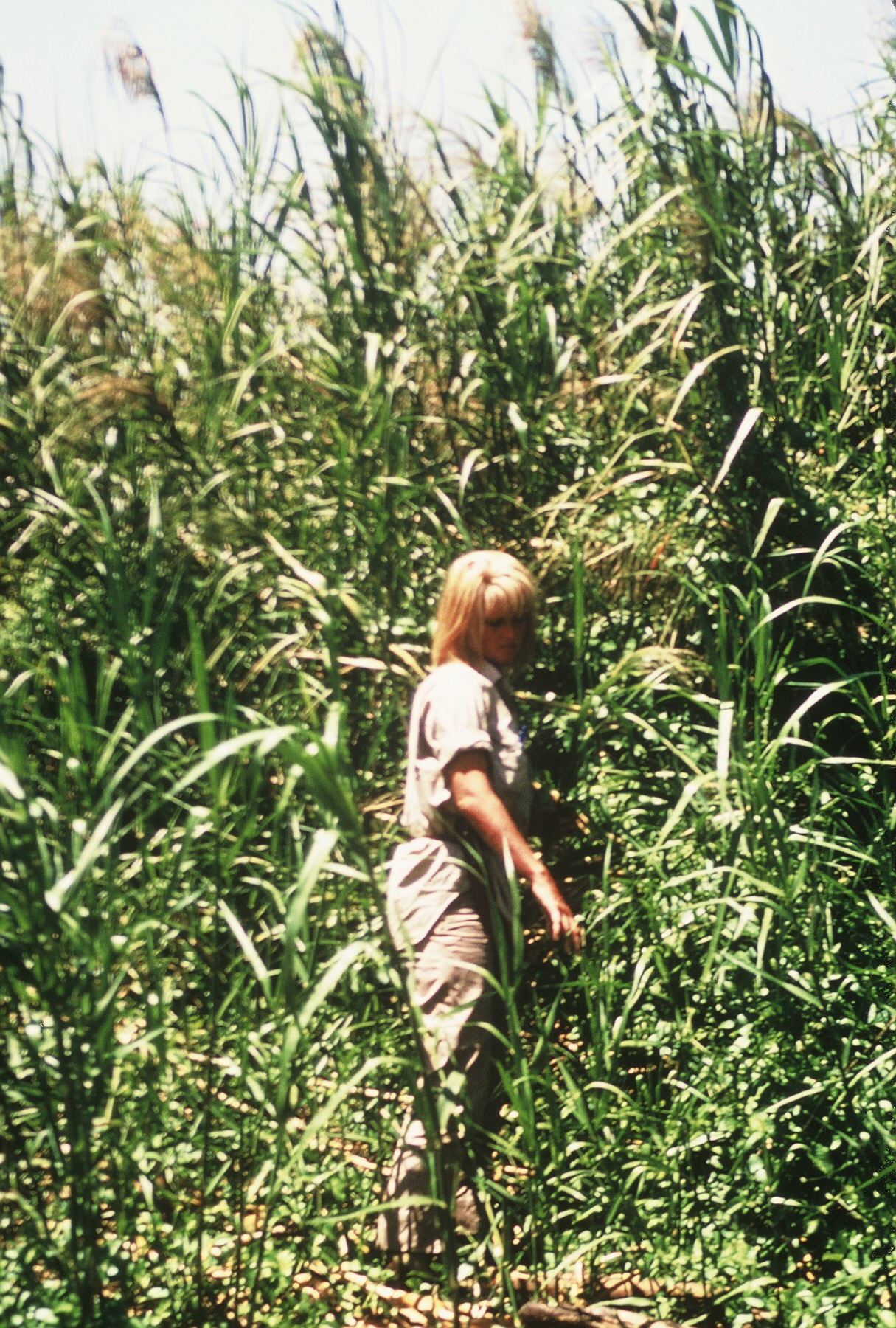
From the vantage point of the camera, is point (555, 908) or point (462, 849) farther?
point (462, 849)

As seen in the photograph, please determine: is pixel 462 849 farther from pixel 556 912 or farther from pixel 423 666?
pixel 423 666

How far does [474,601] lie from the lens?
257 cm

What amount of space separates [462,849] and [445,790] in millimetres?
142

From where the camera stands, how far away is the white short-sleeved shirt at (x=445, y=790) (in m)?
2.45

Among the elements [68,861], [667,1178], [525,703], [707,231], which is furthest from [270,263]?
[667,1178]

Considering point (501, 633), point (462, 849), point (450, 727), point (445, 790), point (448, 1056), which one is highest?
point (501, 633)

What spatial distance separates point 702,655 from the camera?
117 inches

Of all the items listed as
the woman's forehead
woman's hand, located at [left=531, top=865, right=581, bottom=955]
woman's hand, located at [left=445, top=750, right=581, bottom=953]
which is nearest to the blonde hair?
the woman's forehead

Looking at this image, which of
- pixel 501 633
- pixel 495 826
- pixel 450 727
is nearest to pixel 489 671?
pixel 501 633

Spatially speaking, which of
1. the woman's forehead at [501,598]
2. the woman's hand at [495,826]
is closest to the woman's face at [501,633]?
the woman's forehead at [501,598]

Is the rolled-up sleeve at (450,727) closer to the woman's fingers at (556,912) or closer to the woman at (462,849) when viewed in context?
the woman at (462,849)

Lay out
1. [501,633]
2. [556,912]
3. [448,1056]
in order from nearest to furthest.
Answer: [448,1056]
[556,912]
[501,633]

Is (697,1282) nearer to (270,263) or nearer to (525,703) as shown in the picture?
(525,703)

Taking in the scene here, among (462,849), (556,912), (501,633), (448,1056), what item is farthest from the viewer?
(501,633)
